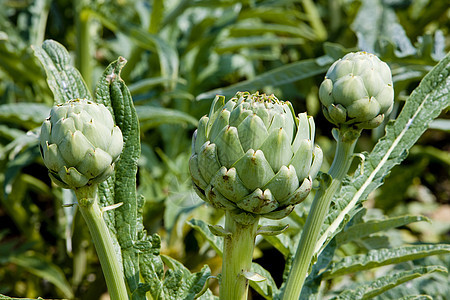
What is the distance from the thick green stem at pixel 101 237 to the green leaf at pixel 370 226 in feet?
1.03

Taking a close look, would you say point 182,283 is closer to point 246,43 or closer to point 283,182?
point 283,182

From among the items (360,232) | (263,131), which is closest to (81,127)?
(263,131)

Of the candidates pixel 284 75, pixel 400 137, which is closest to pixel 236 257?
pixel 400 137

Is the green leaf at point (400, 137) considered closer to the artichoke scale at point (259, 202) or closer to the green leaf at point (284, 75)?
the artichoke scale at point (259, 202)

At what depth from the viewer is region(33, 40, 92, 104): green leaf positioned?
578 mm

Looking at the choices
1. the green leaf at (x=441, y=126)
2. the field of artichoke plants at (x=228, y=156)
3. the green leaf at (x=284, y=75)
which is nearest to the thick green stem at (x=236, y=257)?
the field of artichoke plants at (x=228, y=156)

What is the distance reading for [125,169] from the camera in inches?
21.9

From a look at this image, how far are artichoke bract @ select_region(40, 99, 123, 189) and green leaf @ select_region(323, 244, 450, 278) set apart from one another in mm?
309

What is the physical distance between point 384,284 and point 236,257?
0.24m

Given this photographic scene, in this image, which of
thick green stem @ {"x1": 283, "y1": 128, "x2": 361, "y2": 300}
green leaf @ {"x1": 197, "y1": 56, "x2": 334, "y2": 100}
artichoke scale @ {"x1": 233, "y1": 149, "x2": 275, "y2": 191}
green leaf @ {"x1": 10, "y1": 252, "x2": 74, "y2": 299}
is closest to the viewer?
artichoke scale @ {"x1": 233, "y1": 149, "x2": 275, "y2": 191}

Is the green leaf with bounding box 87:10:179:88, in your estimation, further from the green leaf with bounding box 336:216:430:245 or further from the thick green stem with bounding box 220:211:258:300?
the thick green stem with bounding box 220:211:258:300

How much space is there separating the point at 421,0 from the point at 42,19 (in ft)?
3.65

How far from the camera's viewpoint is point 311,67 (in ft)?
3.07

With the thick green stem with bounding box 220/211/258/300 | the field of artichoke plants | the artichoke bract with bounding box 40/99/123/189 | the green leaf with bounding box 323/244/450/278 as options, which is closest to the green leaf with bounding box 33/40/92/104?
the field of artichoke plants
